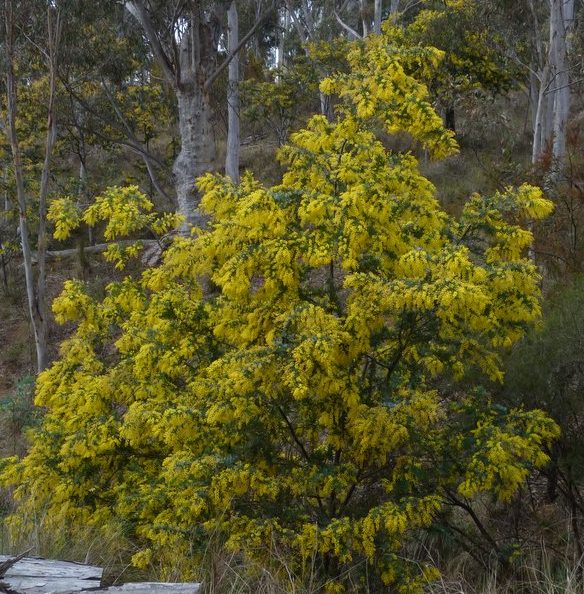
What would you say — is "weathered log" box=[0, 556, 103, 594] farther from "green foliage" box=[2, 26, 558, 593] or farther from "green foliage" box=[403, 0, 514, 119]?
"green foliage" box=[403, 0, 514, 119]

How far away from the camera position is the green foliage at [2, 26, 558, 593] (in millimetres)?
4656

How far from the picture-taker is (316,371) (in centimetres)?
452

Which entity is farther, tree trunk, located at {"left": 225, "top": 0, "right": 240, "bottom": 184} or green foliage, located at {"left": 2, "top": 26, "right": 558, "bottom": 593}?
tree trunk, located at {"left": 225, "top": 0, "right": 240, "bottom": 184}

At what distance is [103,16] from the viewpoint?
13039 millimetres

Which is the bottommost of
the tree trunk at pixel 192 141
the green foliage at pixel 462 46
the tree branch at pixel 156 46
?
the tree trunk at pixel 192 141

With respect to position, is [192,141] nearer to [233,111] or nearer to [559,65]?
[559,65]

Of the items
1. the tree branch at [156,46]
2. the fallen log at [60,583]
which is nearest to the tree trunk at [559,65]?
the tree branch at [156,46]

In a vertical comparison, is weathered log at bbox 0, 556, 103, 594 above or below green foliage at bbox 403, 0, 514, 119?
below

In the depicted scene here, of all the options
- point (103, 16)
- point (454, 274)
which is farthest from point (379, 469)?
point (103, 16)

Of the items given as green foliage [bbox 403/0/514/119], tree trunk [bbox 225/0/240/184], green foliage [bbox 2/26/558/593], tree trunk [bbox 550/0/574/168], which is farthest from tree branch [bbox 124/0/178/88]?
green foliage [bbox 403/0/514/119]

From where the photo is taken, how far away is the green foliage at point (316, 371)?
183 inches

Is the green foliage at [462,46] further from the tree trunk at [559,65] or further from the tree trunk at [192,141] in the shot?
the tree trunk at [192,141]

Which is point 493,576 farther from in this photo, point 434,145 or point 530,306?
point 434,145

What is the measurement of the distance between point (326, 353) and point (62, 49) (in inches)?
422
